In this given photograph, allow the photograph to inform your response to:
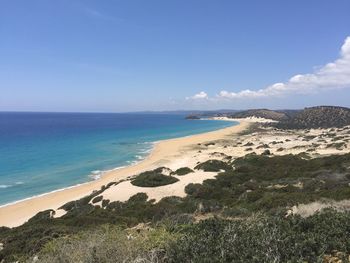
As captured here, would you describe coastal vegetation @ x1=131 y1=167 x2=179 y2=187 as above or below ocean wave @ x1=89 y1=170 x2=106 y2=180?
above

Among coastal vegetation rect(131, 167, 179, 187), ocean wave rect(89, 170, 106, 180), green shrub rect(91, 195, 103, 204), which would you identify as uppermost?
coastal vegetation rect(131, 167, 179, 187)

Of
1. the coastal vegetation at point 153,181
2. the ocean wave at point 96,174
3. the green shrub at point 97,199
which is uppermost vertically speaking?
the coastal vegetation at point 153,181

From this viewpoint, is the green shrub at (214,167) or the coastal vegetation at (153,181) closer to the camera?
the coastal vegetation at (153,181)

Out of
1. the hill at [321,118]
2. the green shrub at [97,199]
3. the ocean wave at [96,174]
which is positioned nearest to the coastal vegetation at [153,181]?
the green shrub at [97,199]

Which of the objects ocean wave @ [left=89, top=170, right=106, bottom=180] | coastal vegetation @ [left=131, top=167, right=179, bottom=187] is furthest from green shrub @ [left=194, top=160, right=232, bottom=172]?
ocean wave @ [left=89, top=170, right=106, bottom=180]

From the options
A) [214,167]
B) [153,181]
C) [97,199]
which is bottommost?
[97,199]

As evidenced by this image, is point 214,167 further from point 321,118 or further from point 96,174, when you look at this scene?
point 321,118

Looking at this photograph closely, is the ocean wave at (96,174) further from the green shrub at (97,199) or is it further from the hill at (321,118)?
the hill at (321,118)

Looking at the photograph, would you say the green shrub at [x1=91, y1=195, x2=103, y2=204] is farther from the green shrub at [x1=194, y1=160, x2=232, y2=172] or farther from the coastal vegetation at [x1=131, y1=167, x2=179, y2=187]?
the green shrub at [x1=194, y1=160, x2=232, y2=172]

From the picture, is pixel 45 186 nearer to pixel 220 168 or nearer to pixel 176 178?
pixel 176 178

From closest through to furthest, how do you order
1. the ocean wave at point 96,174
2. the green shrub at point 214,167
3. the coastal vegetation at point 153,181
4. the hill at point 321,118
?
the coastal vegetation at point 153,181
the green shrub at point 214,167
the ocean wave at point 96,174
the hill at point 321,118

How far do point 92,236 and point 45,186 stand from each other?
2700cm

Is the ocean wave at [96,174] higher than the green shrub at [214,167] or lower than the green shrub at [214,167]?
lower

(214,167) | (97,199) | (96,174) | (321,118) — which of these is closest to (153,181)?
(97,199)
